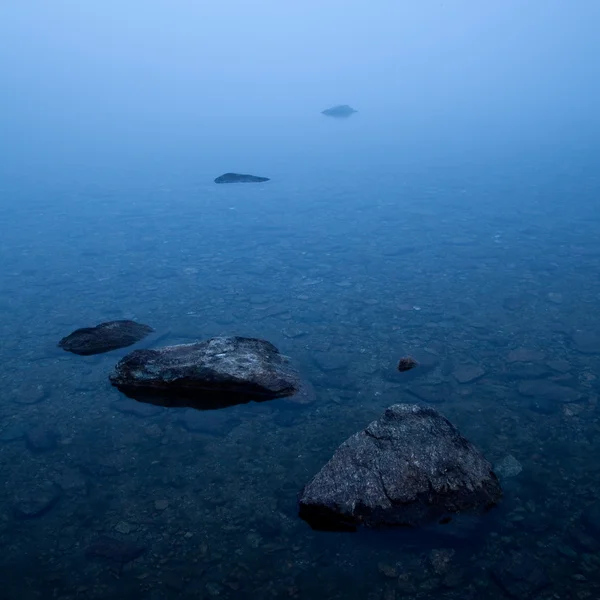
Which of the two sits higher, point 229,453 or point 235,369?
point 235,369

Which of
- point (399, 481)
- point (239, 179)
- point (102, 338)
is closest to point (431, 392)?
point (399, 481)

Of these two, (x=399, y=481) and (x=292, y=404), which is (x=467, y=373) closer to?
(x=292, y=404)

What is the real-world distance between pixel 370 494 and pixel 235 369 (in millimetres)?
3335

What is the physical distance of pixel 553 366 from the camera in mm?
10023

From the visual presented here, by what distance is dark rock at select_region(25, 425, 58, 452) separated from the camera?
27.5 ft

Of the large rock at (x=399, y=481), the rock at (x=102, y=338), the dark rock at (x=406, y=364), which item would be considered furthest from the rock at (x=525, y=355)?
the rock at (x=102, y=338)

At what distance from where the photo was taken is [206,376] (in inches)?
364

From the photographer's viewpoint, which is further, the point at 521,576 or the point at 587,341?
the point at 587,341

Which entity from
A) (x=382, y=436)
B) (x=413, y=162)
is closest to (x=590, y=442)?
(x=382, y=436)

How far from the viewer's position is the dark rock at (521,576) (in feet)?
19.5

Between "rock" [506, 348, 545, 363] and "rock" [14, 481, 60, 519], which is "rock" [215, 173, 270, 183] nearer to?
"rock" [506, 348, 545, 363]

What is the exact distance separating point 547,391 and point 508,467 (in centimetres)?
219

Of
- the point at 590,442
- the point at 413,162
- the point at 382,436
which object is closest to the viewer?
the point at 382,436

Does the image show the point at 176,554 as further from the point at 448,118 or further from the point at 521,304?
the point at 448,118
